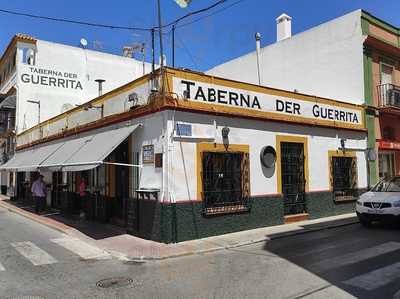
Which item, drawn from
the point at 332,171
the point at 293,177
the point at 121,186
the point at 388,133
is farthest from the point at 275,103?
the point at 388,133

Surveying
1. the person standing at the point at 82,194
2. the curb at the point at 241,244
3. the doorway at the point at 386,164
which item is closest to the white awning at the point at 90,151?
the person standing at the point at 82,194

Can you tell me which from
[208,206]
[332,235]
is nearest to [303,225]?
[332,235]

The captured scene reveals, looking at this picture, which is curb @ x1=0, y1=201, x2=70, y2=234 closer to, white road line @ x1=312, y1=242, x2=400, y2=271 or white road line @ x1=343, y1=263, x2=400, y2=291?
white road line @ x1=312, y1=242, x2=400, y2=271

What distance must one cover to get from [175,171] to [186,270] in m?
3.39

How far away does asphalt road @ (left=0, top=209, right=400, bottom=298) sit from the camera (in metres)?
6.32

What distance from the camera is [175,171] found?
421 inches

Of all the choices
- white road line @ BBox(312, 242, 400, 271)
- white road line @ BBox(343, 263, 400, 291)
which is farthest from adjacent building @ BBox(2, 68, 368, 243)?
white road line @ BBox(343, 263, 400, 291)

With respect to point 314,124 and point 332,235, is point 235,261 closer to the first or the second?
point 332,235

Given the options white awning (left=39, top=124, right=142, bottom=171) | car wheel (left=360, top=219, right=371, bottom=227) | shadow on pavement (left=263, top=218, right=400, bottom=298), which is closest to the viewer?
shadow on pavement (left=263, top=218, right=400, bottom=298)

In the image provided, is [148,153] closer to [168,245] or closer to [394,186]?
[168,245]

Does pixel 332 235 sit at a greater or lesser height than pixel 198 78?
lesser

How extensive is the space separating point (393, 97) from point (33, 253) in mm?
15852

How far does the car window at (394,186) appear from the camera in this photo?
12883 mm

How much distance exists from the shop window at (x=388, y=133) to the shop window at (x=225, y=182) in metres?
9.42
